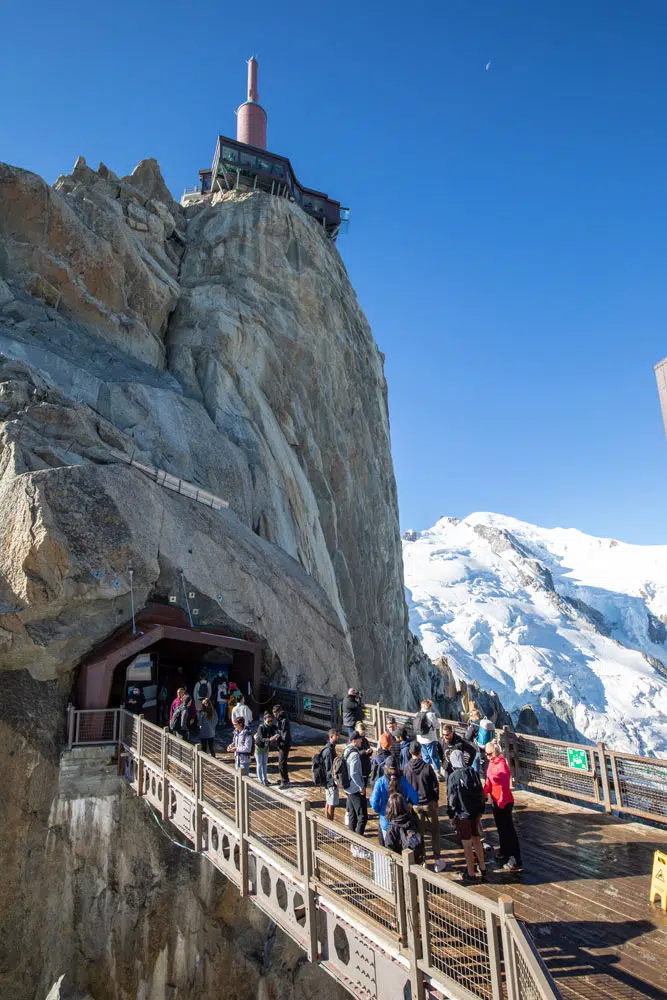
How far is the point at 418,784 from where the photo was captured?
29.6 feet

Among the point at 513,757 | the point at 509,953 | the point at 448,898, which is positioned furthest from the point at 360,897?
the point at 513,757

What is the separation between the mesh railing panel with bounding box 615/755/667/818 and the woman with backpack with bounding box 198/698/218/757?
→ 9.49m

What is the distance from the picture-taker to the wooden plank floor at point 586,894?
6027mm

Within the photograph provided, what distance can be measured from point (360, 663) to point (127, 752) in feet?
98.0

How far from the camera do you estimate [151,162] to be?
1960 inches

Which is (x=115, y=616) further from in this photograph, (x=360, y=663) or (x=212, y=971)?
(x=360, y=663)

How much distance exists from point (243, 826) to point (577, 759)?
21.7 feet

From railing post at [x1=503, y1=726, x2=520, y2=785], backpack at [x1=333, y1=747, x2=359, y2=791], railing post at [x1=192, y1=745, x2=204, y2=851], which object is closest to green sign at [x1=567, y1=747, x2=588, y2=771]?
railing post at [x1=503, y1=726, x2=520, y2=785]

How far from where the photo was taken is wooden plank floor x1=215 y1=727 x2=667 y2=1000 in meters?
6.03

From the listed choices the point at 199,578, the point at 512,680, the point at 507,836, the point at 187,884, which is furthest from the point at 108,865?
the point at 512,680

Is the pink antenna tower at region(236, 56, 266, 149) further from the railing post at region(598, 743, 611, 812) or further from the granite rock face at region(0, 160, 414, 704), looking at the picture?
the railing post at region(598, 743, 611, 812)

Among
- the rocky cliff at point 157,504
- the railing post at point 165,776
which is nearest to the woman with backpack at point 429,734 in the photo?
the railing post at point 165,776

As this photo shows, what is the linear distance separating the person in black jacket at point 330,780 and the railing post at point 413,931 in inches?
186

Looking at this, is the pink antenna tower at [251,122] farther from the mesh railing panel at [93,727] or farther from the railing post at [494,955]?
the railing post at [494,955]
